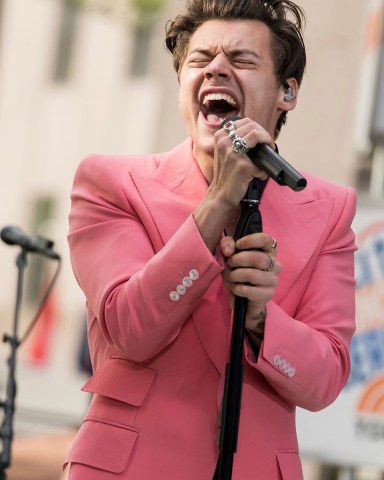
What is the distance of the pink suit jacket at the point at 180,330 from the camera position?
1.60m

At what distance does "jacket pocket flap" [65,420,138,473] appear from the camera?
1622 mm

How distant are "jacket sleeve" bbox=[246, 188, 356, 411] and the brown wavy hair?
0.88 feet

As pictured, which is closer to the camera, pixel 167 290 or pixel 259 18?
pixel 167 290

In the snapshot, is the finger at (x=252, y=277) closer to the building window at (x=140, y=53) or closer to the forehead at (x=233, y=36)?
the forehead at (x=233, y=36)

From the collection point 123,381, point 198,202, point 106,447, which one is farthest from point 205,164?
point 106,447

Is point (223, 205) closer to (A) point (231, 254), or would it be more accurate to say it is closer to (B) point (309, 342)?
(A) point (231, 254)

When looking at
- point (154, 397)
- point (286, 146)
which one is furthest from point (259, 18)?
point (286, 146)

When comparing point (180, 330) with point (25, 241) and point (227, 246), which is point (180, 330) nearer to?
point (227, 246)

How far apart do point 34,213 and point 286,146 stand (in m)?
6.03

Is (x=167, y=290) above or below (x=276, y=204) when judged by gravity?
below

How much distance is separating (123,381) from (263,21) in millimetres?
708

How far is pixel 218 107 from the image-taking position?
5.91 feet

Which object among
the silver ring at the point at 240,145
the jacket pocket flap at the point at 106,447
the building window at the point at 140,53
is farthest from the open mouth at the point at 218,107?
the building window at the point at 140,53

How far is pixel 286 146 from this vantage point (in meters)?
5.27
